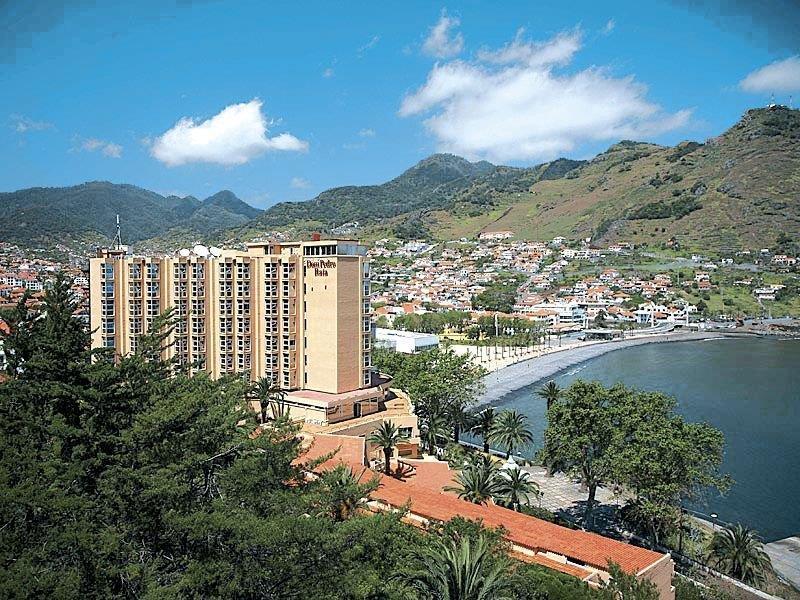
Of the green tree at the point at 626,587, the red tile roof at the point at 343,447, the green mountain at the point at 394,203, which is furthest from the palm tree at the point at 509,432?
the green mountain at the point at 394,203

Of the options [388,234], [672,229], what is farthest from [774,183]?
[388,234]

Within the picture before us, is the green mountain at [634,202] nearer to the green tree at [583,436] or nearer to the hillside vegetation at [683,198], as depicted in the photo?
the hillside vegetation at [683,198]

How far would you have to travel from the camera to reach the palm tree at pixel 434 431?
18781 mm

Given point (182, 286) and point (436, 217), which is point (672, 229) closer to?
point (436, 217)

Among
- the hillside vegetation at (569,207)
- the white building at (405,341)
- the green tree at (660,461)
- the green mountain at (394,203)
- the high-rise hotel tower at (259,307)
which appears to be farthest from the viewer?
the green mountain at (394,203)

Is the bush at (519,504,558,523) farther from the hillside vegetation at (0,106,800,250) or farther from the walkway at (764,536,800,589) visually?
the hillside vegetation at (0,106,800,250)

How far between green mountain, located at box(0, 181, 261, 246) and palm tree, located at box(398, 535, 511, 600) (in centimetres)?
6637

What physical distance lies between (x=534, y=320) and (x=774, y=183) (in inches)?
1856

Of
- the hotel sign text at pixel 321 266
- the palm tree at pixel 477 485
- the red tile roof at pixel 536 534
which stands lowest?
the palm tree at pixel 477 485

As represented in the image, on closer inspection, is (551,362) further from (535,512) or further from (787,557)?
(535,512)

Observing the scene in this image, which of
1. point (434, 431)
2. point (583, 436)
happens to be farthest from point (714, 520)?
point (434, 431)

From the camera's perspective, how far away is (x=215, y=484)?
6.93m

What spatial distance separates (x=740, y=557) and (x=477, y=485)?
17.2 ft

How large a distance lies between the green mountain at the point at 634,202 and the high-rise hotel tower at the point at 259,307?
74.0m
